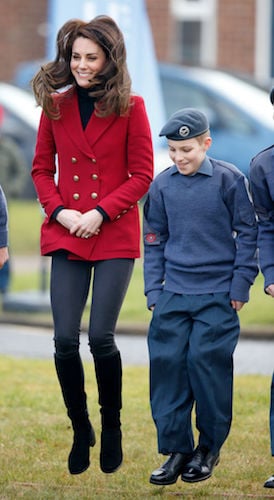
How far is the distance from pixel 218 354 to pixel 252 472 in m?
0.84

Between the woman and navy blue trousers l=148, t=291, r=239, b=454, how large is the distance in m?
0.25

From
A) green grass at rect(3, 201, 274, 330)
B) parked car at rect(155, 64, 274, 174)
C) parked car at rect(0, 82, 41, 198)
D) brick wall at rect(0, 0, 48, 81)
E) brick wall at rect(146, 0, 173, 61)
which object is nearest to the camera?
green grass at rect(3, 201, 274, 330)

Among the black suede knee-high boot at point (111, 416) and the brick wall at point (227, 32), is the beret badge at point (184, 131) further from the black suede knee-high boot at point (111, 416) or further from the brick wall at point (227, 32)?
the brick wall at point (227, 32)

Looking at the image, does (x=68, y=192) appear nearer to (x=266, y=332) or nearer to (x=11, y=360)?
(x=11, y=360)

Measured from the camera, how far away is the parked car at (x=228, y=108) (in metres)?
18.2

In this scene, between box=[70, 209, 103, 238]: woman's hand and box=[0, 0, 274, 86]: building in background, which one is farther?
box=[0, 0, 274, 86]: building in background

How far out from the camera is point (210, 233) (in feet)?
18.3

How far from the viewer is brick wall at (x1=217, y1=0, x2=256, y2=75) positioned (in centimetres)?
2247

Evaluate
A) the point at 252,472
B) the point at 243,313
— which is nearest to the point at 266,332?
the point at 243,313

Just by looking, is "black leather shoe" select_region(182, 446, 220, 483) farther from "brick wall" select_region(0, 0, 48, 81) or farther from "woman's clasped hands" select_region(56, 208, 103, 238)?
"brick wall" select_region(0, 0, 48, 81)

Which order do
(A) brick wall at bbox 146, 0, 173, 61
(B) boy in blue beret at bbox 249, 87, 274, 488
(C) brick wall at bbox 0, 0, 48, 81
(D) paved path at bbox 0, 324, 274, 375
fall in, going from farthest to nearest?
(C) brick wall at bbox 0, 0, 48, 81 → (A) brick wall at bbox 146, 0, 173, 61 → (D) paved path at bbox 0, 324, 274, 375 → (B) boy in blue beret at bbox 249, 87, 274, 488

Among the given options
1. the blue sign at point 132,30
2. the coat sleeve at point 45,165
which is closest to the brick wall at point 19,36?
the blue sign at point 132,30

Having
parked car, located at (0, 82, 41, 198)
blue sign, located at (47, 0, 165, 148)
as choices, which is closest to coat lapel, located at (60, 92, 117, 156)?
blue sign, located at (47, 0, 165, 148)

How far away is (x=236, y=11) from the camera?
73.7 feet
